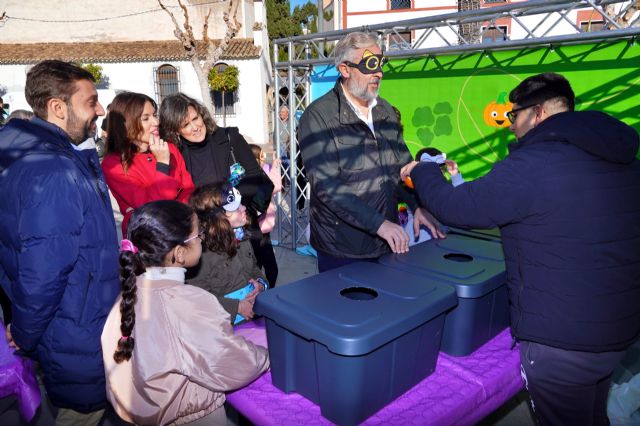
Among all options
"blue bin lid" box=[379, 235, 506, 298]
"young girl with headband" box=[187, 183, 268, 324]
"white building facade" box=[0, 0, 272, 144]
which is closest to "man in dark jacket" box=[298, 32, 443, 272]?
"blue bin lid" box=[379, 235, 506, 298]

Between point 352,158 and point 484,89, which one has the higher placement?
point 484,89

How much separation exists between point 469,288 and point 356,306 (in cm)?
47

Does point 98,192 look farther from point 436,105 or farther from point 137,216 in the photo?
point 436,105

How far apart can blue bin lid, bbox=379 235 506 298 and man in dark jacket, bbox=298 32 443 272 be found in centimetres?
19

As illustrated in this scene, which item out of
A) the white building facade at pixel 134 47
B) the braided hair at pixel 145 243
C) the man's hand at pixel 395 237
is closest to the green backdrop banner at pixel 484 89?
the man's hand at pixel 395 237

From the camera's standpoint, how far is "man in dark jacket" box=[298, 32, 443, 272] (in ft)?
6.96

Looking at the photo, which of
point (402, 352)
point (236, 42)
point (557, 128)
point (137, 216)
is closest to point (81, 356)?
point (137, 216)

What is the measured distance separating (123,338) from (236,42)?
70.5 feet

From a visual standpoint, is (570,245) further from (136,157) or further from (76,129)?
(136,157)

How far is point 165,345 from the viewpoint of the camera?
147 centimetres

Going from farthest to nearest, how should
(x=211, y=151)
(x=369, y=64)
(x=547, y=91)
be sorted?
1. (x=211, y=151)
2. (x=369, y=64)
3. (x=547, y=91)

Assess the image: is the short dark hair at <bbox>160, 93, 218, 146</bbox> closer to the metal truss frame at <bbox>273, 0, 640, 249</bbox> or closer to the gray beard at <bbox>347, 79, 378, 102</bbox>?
the gray beard at <bbox>347, 79, 378, 102</bbox>

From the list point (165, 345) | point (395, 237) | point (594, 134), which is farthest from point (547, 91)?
point (165, 345)

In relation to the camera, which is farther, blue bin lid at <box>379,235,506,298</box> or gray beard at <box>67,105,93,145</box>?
gray beard at <box>67,105,93,145</box>
